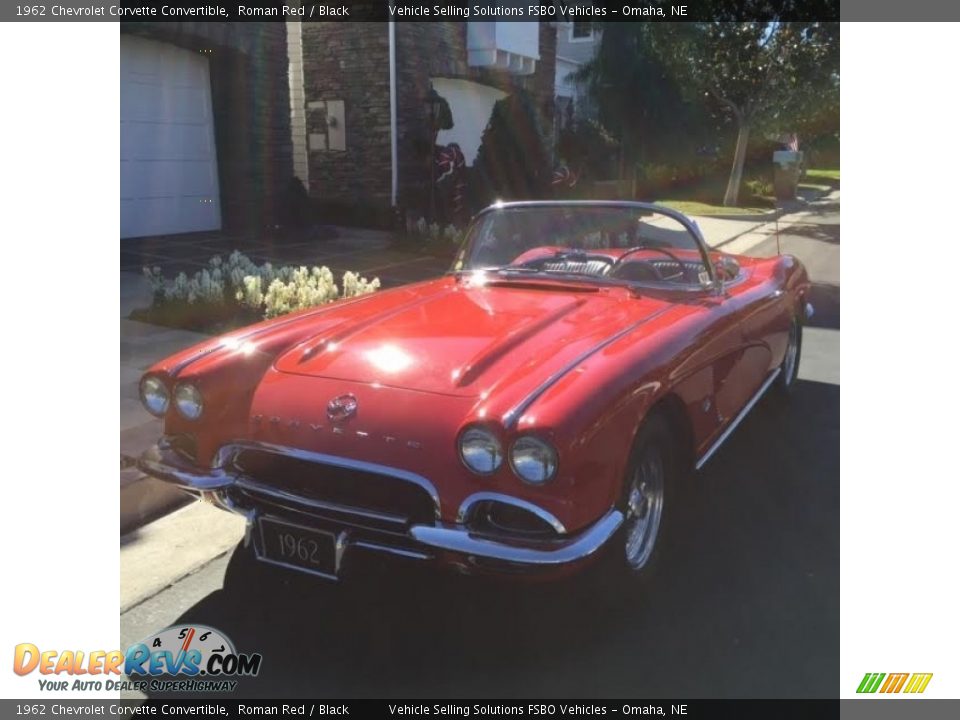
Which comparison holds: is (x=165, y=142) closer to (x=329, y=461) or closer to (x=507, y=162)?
(x=507, y=162)

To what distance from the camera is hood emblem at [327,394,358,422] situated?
270cm

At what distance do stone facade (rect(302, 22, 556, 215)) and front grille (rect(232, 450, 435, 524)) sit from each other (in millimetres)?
11264

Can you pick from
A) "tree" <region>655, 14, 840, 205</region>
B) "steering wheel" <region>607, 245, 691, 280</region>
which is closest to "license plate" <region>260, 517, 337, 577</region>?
"steering wheel" <region>607, 245, 691, 280</region>

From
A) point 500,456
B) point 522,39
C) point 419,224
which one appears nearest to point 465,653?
point 500,456

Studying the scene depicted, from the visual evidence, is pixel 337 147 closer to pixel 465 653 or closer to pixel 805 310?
pixel 805 310

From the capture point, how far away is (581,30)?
24203mm

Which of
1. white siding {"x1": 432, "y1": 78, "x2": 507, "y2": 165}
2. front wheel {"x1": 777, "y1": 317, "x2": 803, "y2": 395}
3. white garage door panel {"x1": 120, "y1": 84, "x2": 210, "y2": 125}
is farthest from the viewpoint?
white siding {"x1": 432, "y1": 78, "x2": 507, "y2": 165}

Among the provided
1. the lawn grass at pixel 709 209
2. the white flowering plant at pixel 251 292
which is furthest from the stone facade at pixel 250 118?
the lawn grass at pixel 709 209

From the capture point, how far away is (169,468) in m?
3.00

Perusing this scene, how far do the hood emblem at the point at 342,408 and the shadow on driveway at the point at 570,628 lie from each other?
2.25 ft

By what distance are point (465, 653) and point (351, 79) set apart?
12.7 m

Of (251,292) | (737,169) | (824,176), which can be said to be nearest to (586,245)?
(251,292)

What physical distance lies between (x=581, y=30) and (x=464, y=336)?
916 inches
